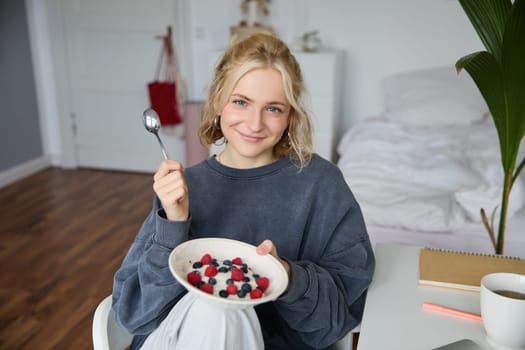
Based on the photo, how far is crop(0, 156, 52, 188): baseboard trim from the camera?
11.9ft

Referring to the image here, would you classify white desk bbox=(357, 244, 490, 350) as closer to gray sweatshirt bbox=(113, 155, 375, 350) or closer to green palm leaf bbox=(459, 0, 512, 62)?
gray sweatshirt bbox=(113, 155, 375, 350)

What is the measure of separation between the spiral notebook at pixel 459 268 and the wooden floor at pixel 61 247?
1377 mm

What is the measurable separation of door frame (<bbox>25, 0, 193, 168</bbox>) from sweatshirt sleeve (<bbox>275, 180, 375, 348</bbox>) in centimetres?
282

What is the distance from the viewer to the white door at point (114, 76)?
12.0 ft

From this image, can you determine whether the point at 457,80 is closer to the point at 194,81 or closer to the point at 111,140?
the point at 194,81

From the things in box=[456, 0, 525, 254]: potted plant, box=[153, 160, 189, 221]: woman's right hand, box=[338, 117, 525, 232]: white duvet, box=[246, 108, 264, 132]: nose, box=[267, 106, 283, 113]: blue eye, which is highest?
box=[456, 0, 525, 254]: potted plant

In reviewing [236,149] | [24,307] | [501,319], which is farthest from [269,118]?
[24,307]

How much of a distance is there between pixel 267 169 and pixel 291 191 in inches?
2.9

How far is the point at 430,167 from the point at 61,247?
1834 millimetres

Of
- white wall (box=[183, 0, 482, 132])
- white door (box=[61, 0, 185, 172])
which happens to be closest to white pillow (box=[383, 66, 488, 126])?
white wall (box=[183, 0, 482, 132])

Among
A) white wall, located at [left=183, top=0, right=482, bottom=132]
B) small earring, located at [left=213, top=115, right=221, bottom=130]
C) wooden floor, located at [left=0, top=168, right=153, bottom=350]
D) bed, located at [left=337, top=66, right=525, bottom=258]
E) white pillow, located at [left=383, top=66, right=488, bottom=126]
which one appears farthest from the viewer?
white wall, located at [left=183, top=0, right=482, bottom=132]

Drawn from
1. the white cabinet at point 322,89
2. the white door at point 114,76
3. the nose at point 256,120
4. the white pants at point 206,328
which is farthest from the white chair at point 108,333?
the white door at point 114,76

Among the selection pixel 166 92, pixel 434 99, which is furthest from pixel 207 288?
pixel 166 92

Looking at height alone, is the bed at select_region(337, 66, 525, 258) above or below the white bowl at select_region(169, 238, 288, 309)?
below
